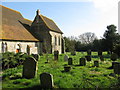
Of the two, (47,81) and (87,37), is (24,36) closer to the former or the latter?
(47,81)

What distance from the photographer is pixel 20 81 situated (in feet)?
25.2

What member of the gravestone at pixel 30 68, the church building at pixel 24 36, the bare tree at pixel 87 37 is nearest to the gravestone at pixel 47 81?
the gravestone at pixel 30 68

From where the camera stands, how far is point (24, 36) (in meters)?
24.1

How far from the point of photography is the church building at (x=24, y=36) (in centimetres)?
2020

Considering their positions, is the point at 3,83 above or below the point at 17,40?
below

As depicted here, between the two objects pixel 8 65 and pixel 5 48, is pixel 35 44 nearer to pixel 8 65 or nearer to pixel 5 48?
pixel 5 48

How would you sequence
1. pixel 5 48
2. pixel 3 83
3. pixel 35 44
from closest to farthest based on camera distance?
1. pixel 3 83
2. pixel 5 48
3. pixel 35 44

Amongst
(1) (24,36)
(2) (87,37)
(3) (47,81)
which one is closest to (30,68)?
(3) (47,81)

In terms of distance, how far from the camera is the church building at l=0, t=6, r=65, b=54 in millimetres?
20195

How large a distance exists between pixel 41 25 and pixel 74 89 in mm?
25189

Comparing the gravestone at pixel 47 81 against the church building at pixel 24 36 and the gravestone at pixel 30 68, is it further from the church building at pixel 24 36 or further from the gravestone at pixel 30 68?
the church building at pixel 24 36

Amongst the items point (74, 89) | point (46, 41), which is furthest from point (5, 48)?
point (74, 89)

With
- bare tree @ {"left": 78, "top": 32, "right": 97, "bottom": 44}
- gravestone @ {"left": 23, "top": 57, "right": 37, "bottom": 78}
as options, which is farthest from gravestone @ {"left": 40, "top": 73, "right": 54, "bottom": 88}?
bare tree @ {"left": 78, "top": 32, "right": 97, "bottom": 44}

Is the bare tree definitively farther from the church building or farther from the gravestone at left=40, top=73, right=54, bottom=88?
the gravestone at left=40, top=73, right=54, bottom=88
